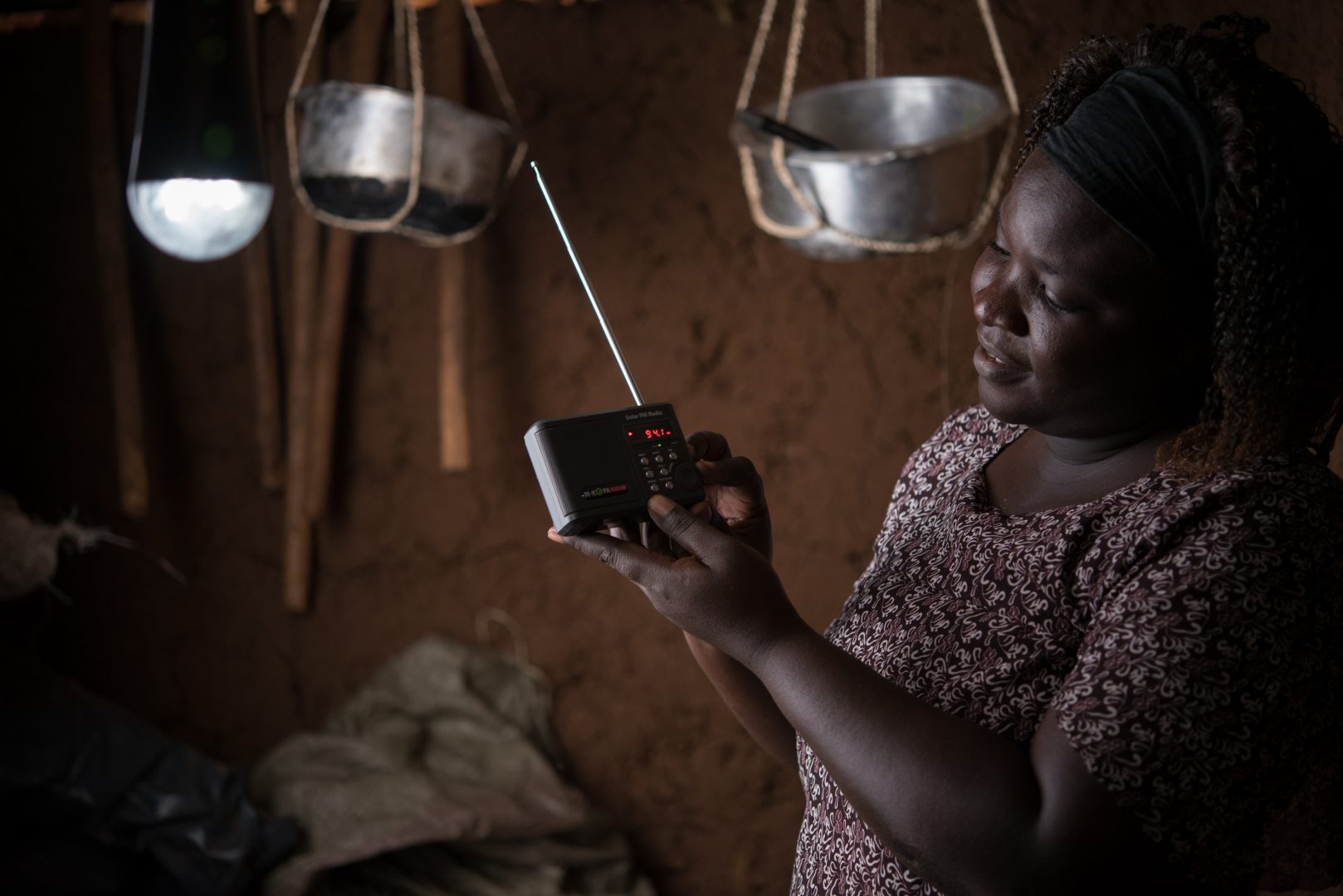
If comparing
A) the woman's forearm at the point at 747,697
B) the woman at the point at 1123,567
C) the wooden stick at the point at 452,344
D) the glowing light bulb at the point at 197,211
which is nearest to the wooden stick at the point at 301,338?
the wooden stick at the point at 452,344

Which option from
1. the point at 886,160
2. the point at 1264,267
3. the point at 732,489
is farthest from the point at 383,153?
the point at 1264,267

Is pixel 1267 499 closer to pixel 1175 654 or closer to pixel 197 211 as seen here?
pixel 1175 654

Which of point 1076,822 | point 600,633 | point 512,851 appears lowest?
point 512,851

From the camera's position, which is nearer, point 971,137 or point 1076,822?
point 1076,822

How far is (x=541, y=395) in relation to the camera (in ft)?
9.27

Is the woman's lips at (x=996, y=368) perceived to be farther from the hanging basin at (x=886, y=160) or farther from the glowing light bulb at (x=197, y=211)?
the glowing light bulb at (x=197, y=211)

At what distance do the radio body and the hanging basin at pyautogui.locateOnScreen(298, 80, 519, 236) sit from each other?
4.26 feet

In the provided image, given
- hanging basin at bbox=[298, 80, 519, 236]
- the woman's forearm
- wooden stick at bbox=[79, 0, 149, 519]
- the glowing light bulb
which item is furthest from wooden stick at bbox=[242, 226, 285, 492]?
the woman's forearm

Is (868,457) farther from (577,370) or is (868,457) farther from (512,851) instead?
(512,851)

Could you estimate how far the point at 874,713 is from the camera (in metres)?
0.82

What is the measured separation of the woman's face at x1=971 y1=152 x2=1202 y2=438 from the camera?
87cm

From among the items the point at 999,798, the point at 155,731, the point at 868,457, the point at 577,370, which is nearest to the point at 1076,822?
the point at 999,798

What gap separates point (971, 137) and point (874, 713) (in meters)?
1.33

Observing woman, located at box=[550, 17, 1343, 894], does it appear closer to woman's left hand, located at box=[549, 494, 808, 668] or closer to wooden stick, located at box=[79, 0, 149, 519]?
woman's left hand, located at box=[549, 494, 808, 668]
